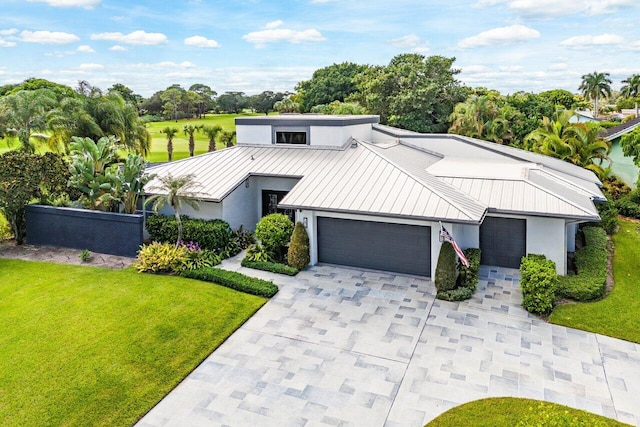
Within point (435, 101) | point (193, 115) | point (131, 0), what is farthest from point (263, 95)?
point (131, 0)

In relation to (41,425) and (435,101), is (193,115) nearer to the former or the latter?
(435,101)

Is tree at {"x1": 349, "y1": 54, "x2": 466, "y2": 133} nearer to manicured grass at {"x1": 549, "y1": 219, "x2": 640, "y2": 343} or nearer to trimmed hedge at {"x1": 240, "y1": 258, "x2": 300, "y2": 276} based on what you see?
manicured grass at {"x1": 549, "y1": 219, "x2": 640, "y2": 343}

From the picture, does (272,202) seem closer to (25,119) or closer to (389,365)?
(389,365)

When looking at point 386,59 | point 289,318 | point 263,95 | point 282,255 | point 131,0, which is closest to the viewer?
point 289,318

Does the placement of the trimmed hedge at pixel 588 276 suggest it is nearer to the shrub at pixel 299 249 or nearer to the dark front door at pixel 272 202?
the shrub at pixel 299 249

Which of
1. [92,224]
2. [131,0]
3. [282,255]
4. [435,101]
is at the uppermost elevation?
[131,0]

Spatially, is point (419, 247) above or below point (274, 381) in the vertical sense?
above

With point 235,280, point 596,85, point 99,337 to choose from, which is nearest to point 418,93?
point 235,280
